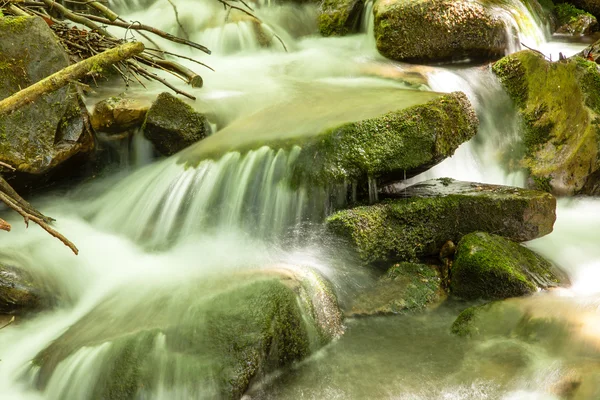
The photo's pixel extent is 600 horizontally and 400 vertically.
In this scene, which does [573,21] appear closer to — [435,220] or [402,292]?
[435,220]

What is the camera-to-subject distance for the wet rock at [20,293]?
12.3 ft

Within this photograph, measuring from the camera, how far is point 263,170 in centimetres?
474

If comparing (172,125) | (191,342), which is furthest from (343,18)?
(191,342)

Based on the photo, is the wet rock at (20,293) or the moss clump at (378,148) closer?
the wet rock at (20,293)

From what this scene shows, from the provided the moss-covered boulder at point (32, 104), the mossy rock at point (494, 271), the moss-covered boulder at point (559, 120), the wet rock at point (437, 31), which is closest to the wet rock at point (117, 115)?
the moss-covered boulder at point (32, 104)

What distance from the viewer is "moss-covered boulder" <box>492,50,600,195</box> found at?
223 inches

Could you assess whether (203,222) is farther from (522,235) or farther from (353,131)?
(522,235)

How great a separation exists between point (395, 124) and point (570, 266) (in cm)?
198

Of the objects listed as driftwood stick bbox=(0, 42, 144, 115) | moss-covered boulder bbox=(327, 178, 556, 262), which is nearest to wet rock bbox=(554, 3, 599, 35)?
moss-covered boulder bbox=(327, 178, 556, 262)

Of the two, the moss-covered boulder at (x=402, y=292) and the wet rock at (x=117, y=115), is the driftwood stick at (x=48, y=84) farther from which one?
the moss-covered boulder at (x=402, y=292)

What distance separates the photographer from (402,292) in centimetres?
400

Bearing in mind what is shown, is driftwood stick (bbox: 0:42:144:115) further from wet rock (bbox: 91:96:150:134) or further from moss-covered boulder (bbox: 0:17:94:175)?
wet rock (bbox: 91:96:150:134)

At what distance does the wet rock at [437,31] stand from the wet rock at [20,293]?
19.6 feet

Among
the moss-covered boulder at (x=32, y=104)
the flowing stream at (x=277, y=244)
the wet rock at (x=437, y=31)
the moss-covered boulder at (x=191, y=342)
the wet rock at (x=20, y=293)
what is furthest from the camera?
the wet rock at (x=437, y=31)
